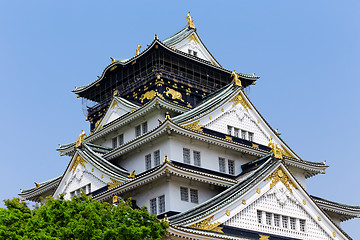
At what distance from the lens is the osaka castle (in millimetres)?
37219

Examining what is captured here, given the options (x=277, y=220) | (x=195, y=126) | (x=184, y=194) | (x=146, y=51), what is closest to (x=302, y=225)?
(x=277, y=220)

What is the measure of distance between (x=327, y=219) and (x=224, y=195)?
8712 mm

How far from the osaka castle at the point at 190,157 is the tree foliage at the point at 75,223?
3.96 m

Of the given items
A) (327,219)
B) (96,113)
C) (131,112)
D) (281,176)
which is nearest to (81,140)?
(131,112)

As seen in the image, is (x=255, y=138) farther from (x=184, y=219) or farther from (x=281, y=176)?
(x=184, y=219)

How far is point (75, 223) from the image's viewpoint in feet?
85.0

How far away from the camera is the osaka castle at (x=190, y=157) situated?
3722cm

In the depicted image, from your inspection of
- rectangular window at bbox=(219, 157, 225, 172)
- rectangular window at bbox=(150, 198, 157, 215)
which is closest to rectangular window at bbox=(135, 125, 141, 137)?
rectangular window at bbox=(219, 157, 225, 172)

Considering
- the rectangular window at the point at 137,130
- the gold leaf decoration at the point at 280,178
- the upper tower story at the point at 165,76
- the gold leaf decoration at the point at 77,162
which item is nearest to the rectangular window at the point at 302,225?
the gold leaf decoration at the point at 280,178

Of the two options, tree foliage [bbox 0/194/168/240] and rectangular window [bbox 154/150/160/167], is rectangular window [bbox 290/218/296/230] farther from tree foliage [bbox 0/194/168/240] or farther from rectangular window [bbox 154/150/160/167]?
tree foliage [bbox 0/194/168/240]

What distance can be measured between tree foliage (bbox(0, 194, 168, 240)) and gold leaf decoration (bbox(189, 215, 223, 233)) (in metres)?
5.51

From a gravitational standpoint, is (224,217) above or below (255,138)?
below

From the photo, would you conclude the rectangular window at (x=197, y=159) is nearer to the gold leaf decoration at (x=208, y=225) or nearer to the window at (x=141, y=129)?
the window at (x=141, y=129)

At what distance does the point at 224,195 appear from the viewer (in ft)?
121
